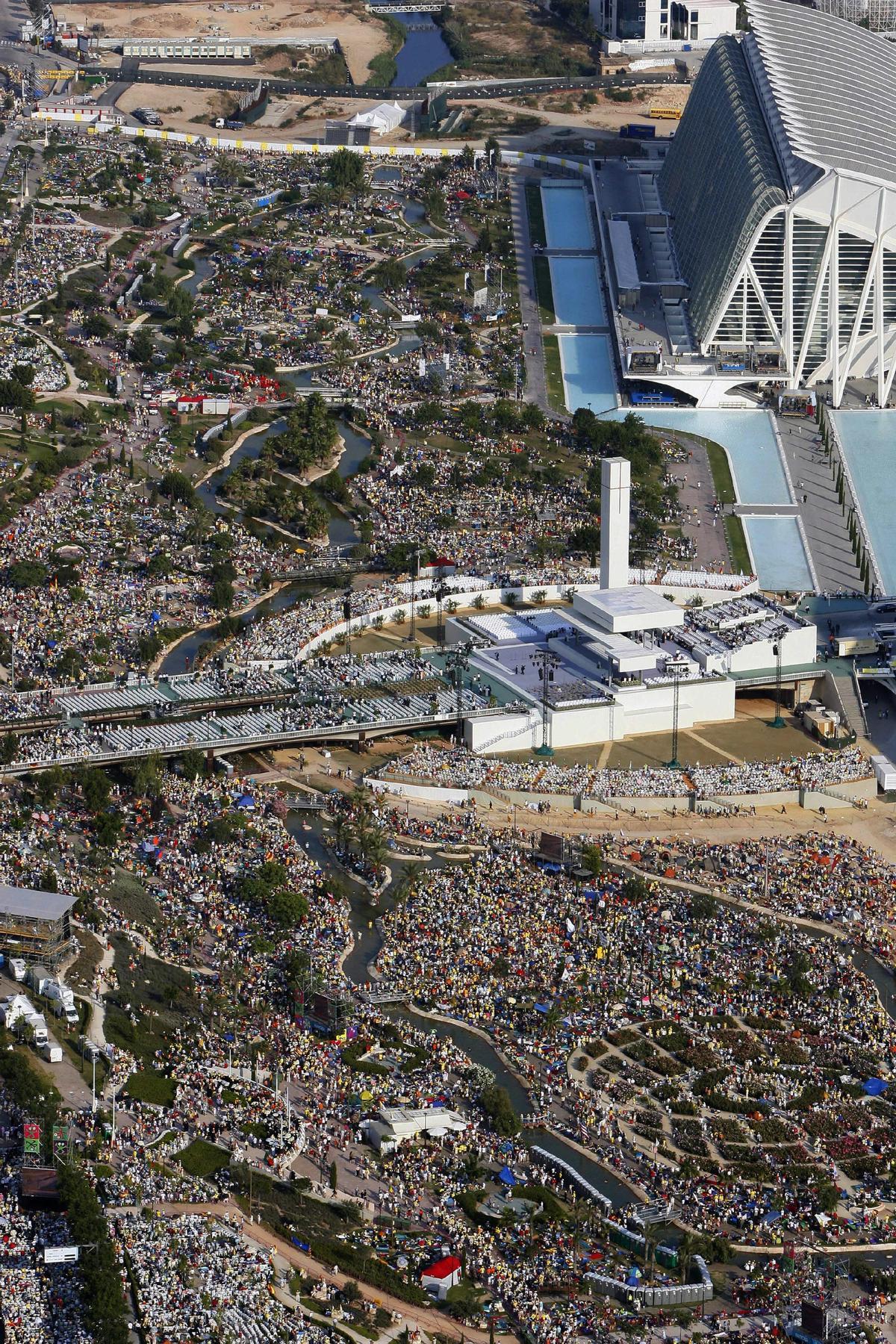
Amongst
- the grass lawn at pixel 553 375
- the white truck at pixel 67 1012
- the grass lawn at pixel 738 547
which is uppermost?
the white truck at pixel 67 1012

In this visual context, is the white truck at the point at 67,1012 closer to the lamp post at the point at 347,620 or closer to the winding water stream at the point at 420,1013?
the winding water stream at the point at 420,1013

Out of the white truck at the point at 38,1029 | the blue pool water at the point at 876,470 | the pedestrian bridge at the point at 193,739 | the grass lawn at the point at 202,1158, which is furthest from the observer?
the blue pool water at the point at 876,470

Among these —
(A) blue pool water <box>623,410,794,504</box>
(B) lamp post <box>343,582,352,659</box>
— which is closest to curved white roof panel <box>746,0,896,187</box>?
(A) blue pool water <box>623,410,794,504</box>

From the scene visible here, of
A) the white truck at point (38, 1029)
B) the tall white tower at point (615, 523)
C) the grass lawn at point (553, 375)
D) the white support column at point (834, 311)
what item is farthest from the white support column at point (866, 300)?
the white truck at point (38, 1029)

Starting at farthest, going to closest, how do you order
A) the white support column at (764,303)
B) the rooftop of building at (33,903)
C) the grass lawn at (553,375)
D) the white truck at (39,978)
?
the grass lawn at (553,375), the white support column at (764,303), the rooftop of building at (33,903), the white truck at (39,978)

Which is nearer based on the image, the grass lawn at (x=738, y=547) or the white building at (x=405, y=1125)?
the white building at (x=405, y=1125)

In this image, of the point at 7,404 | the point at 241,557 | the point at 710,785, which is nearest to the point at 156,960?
the point at 710,785

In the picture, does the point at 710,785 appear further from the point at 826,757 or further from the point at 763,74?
the point at 763,74
